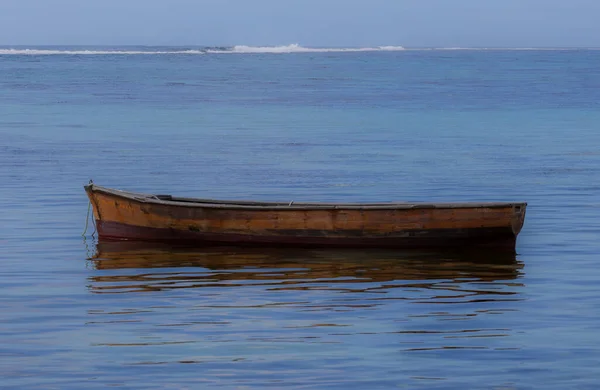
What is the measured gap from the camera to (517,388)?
1001cm

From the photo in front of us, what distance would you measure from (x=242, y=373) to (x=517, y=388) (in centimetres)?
233

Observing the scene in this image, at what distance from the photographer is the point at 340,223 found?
16.7 meters

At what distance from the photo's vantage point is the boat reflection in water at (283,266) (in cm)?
1484

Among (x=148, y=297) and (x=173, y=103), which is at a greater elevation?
(x=173, y=103)

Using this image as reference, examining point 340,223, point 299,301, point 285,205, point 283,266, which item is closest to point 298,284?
point 299,301

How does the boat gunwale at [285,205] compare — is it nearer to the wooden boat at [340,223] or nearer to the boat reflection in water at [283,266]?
the wooden boat at [340,223]

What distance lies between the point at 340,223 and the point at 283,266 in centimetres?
126

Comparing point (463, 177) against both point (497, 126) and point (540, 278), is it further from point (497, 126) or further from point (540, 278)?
point (497, 126)

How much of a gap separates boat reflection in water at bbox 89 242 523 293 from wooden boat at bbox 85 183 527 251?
0.16 m

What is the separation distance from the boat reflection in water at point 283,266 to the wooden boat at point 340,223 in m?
0.16

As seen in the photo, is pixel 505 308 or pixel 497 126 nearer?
pixel 505 308

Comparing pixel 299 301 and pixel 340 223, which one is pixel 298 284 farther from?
pixel 340 223

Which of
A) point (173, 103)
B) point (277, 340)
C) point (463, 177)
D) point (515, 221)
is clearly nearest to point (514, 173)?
point (463, 177)

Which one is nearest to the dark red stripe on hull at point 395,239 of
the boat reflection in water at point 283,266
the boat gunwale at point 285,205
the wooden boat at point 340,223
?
the wooden boat at point 340,223
